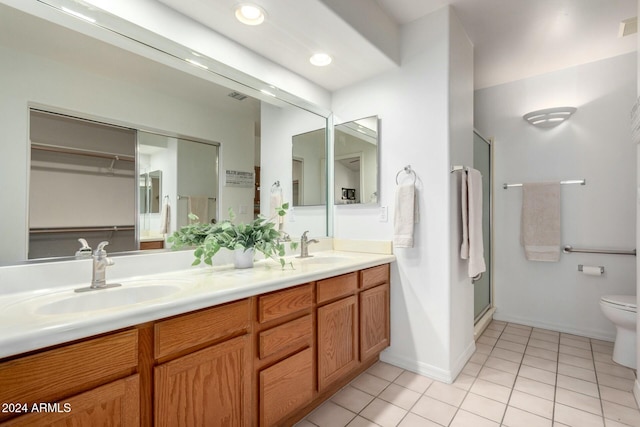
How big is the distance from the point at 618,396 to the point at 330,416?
1.73m

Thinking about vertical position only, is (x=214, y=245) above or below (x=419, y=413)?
above

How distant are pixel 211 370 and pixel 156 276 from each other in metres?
0.60

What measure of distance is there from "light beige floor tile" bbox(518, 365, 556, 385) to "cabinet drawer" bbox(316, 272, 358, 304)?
1.36 meters

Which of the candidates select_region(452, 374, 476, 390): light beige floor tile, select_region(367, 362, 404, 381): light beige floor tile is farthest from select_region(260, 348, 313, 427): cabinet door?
select_region(452, 374, 476, 390): light beige floor tile

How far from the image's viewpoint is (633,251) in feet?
8.29

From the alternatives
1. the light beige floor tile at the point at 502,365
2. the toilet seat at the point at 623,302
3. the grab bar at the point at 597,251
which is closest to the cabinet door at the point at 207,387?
the light beige floor tile at the point at 502,365

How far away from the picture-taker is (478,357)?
236 centimetres

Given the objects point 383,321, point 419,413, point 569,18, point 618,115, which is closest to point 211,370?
point 419,413

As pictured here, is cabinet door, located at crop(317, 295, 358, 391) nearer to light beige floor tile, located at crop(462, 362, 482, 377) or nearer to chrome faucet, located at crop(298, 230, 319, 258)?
chrome faucet, located at crop(298, 230, 319, 258)

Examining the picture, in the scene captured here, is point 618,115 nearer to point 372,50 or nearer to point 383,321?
point 372,50

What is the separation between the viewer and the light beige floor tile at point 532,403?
1686mm

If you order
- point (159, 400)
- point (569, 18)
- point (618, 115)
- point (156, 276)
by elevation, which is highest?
point (569, 18)

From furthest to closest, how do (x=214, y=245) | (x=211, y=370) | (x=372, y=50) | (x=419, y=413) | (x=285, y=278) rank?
1. (x=372, y=50)
2. (x=419, y=413)
3. (x=214, y=245)
4. (x=285, y=278)
5. (x=211, y=370)

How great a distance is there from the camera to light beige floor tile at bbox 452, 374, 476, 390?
1.96 metres
